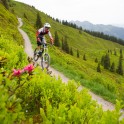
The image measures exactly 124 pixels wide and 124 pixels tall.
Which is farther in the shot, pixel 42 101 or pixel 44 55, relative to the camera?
pixel 44 55

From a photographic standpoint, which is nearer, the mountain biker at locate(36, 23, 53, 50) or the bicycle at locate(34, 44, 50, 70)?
the mountain biker at locate(36, 23, 53, 50)

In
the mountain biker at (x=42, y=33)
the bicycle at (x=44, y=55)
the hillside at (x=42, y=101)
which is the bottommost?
the bicycle at (x=44, y=55)

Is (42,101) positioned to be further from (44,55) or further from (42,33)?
(44,55)

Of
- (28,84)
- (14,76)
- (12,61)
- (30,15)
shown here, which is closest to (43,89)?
(28,84)

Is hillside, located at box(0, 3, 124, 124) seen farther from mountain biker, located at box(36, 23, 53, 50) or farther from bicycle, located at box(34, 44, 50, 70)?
bicycle, located at box(34, 44, 50, 70)

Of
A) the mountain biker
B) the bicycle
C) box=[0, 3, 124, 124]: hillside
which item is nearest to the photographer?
box=[0, 3, 124, 124]: hillside

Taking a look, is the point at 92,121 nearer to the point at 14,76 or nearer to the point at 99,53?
the point at 14,76

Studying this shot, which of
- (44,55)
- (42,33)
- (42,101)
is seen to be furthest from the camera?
(44,55)

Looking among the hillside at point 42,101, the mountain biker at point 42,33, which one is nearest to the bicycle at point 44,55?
the mountain biker at point 42,33

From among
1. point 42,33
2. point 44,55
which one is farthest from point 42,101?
point 44,55

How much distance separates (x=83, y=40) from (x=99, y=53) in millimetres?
16285

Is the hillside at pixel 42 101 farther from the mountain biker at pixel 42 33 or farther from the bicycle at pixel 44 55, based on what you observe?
the bicycle at pixel 44 55

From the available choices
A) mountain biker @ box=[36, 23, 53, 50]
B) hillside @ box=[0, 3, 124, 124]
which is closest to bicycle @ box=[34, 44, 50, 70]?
mountain biker @ box=[36, 23, 53, 50]

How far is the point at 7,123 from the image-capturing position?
328 cm
